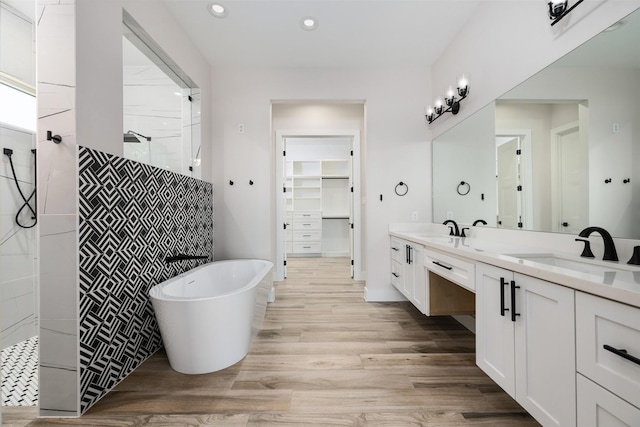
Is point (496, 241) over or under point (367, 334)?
over

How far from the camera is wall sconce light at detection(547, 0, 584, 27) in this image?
4.45 ft

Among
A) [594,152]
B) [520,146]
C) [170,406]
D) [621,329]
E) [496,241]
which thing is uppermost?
[520,146]

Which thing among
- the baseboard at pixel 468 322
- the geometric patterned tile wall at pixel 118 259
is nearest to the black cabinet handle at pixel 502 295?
the baseboard at pixel 468 322

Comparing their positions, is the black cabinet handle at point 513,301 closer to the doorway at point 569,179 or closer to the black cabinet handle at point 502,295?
the black cabinet handle at point 502,295

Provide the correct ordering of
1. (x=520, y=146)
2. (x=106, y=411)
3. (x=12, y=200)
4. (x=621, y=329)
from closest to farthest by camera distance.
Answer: (x=621, y=329), (x=106, y=411), (x=520, y=146), (x=12, y=200)

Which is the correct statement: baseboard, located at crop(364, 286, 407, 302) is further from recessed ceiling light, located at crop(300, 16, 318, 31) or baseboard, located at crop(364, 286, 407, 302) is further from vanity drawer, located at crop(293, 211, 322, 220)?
vanity drawer, located at crop(293, 211, 322, 220)

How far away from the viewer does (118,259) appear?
1.55 m

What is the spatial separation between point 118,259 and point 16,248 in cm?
118

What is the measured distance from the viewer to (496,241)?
6.36 ft

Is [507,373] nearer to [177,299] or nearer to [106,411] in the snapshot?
[177,299]

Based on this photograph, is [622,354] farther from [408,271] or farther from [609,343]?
[408,271]

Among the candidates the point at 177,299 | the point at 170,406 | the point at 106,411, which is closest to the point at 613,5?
the point at 177,299

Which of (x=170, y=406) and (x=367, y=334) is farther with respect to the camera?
(x=367, y=334)

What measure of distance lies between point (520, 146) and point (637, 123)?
0.67 metres
